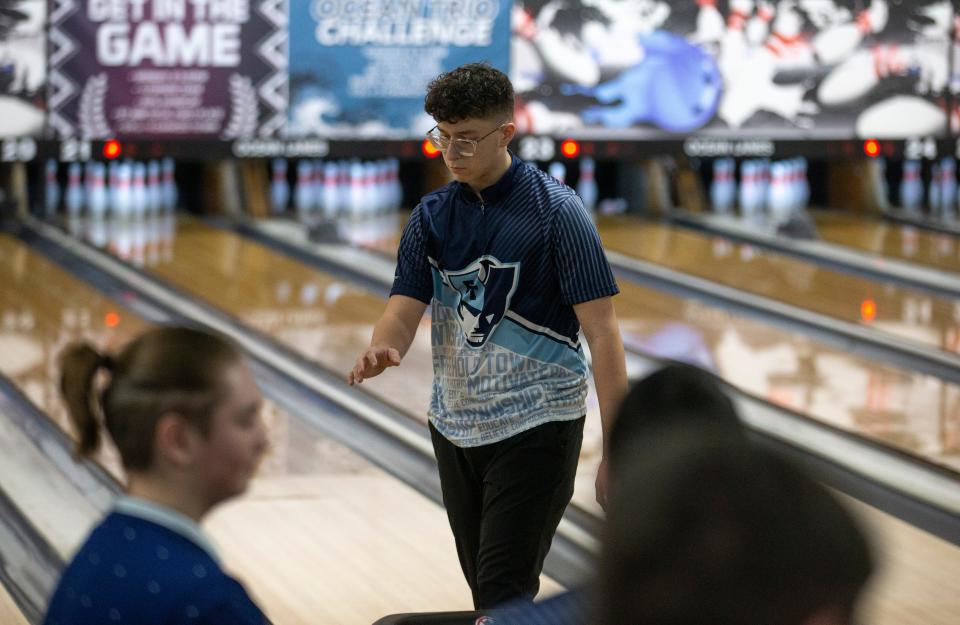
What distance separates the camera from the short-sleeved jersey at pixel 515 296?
2.16 metres

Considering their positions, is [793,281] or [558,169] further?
[558,169]

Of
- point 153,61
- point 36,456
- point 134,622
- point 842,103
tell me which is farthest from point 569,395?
point 842,103

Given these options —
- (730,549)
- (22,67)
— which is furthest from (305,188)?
(730,549)

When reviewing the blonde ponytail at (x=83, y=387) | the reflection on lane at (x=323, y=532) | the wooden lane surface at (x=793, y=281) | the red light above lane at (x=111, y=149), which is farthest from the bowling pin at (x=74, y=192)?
the blonde ponytail at (x=83, y=387)

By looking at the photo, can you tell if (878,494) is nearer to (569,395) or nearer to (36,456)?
(569,395)

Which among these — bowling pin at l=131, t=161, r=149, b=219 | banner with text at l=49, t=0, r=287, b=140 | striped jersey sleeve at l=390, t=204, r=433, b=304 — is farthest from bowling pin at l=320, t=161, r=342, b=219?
striped jersey sleeve at l=390, t=204, r=433, b=304

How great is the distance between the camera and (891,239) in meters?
7.25

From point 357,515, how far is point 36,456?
93cm

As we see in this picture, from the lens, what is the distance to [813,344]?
17.1ft

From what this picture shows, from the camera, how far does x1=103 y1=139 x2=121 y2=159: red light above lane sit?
6.79m

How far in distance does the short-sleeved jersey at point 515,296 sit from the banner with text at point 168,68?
16.1 ft

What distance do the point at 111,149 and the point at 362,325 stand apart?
207 cm

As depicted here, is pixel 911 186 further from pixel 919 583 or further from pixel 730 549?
pixel 730 549

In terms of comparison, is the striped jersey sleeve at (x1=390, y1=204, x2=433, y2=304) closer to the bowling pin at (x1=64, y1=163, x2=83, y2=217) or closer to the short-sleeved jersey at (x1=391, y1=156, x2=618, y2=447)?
the short-sleeved jersey at (x1=391, y1=156, x2=618, y2=447)
